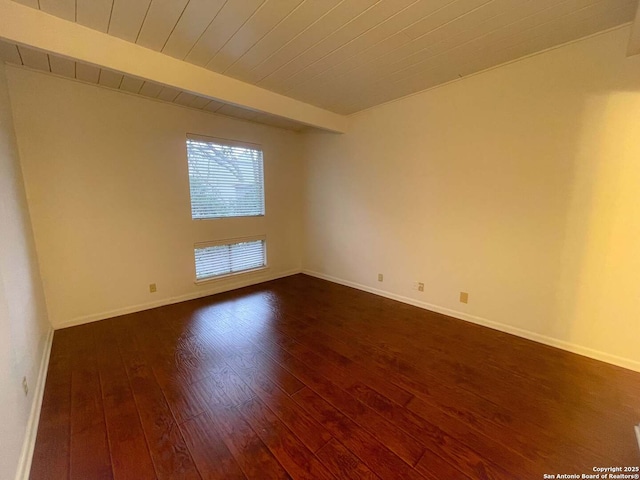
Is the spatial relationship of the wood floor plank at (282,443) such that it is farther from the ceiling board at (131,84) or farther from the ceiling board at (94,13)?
the ceiling board at (131,84)

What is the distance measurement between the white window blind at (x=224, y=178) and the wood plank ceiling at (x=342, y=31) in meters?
1.07

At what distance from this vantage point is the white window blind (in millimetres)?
3518

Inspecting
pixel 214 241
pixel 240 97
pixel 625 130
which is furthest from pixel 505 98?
pixel 214 241

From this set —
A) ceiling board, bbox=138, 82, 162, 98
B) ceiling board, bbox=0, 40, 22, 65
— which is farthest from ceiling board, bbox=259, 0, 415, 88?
ceiling board, bbox=0, 40, 22, 65

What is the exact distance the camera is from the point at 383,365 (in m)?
2.12

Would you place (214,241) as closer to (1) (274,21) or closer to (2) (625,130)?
(1) (274,21)

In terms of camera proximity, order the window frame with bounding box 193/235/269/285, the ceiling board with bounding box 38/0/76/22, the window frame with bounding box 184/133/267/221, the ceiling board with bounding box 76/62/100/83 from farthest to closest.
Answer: the window frame with bounding box 193/235/269/285
the window frame with bounding box 184/133/267/221
the ceiling board with bounding box 76/62/100/83
the ceiling board with bounding box 38/0/76/22

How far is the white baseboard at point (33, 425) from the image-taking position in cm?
125

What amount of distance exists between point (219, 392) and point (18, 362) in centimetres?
111

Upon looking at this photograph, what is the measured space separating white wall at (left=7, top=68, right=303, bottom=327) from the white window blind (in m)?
0.12

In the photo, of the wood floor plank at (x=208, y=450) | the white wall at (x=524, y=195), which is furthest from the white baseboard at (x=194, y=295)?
the wood floor plank at (x=208, y=450)

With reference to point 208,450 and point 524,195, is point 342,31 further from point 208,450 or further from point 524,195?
point 208,450

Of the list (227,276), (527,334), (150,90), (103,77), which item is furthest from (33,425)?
(527,334)

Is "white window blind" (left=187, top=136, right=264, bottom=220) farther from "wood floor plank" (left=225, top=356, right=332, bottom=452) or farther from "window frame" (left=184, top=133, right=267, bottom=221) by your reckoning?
"wood floor plank" (left=225, top=356, right=332, bottom=452)
